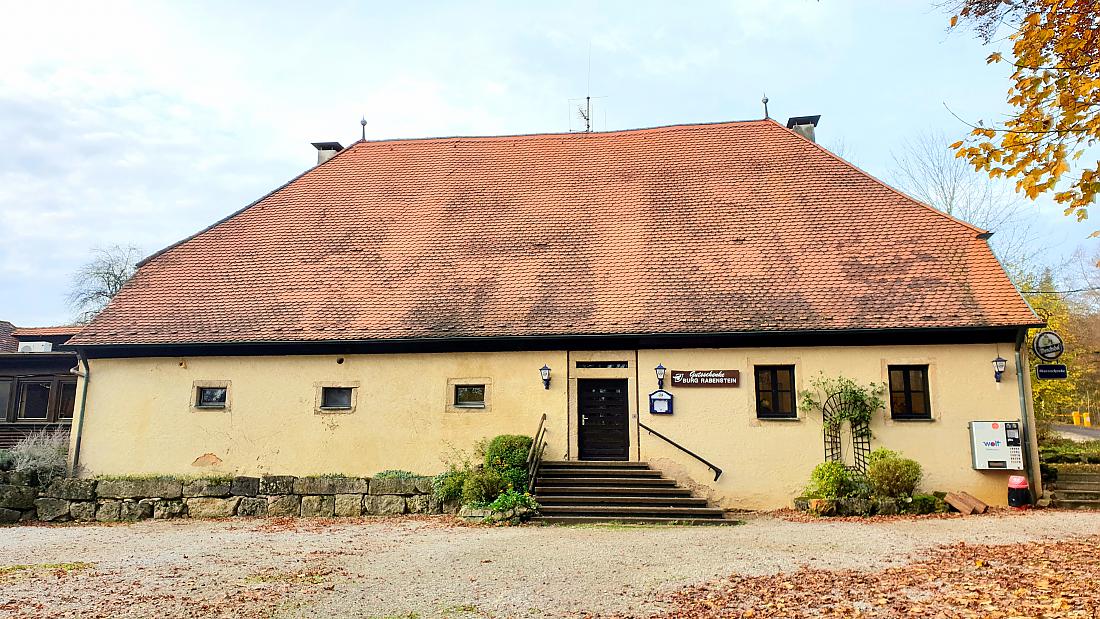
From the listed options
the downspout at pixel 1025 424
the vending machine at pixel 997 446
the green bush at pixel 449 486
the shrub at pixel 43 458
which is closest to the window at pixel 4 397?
the shrub at pixel 43 458

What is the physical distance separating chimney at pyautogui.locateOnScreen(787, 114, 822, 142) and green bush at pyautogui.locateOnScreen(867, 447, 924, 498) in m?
9.84

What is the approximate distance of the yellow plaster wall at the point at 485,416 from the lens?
14234 mm

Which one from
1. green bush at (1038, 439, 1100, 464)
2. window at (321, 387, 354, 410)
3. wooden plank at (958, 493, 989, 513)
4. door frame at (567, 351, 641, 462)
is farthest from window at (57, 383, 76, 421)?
green bush at (1038, 439, 1100, 464)

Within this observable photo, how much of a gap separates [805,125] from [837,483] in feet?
35.4

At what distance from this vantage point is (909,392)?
14477mm

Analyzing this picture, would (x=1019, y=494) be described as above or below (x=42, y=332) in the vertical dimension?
below

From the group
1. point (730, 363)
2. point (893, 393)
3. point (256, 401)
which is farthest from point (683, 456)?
point (256, 401)

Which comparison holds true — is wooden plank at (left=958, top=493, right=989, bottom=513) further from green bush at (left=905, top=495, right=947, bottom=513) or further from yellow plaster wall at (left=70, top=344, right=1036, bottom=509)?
green bush at (left=905, top=495, right=947, bottom=513)

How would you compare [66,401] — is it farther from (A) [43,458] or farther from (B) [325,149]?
(B) [325,149]

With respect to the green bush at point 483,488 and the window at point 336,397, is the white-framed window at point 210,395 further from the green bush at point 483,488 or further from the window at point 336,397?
the green bush at point 483,488

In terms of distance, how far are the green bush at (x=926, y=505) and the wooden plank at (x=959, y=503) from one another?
158 millimetres

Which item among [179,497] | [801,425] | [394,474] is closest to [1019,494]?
[801,425]

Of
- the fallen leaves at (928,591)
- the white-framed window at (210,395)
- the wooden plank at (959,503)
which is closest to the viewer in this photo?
the fallen leaves at (928,591)

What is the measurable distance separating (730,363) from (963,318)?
4343mm
